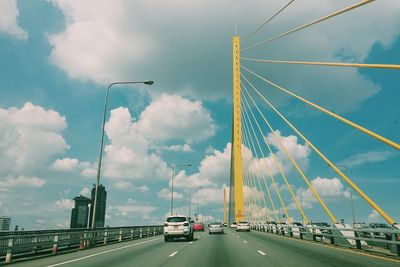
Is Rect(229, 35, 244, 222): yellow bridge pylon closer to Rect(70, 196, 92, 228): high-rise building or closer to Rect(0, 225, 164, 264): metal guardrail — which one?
Rect(0, 225, 164, 264): metal guardrail

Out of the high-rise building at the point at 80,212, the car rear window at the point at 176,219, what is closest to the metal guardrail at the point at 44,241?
the car rear window at the point at 176,219

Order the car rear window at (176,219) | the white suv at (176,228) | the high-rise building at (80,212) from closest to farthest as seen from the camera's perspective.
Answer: the white suv at (176,228) < the car rear window at (176,219) < the high-rise building at (80,212)

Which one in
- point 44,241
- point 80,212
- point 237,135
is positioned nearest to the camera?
point 44,241

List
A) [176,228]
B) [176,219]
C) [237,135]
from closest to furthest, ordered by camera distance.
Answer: [176,228], [176,219], [237,135]

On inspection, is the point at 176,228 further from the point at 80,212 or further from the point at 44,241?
the point at 80,212

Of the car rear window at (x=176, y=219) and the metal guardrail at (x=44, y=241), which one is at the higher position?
the car rear window at (x=176, y=219)

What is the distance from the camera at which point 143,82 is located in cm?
2797

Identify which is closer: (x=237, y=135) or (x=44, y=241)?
(x=44, y=241)

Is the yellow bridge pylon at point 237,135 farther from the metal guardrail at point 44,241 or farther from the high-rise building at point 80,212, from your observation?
the high-rise building at point 80,212

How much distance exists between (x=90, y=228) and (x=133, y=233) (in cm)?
1198

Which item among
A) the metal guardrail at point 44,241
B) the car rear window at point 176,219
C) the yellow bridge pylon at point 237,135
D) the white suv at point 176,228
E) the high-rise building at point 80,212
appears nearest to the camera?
the metal guardrail at point 44,241

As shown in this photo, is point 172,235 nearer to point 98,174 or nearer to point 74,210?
point 98,174

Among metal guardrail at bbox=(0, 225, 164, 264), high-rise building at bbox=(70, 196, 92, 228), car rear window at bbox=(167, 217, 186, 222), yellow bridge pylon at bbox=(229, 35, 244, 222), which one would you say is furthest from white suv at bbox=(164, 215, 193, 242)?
high-rise building at bbox=(70, 196, 92, 228)

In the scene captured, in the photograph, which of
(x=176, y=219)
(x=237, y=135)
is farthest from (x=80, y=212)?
(x=176, y=219)
